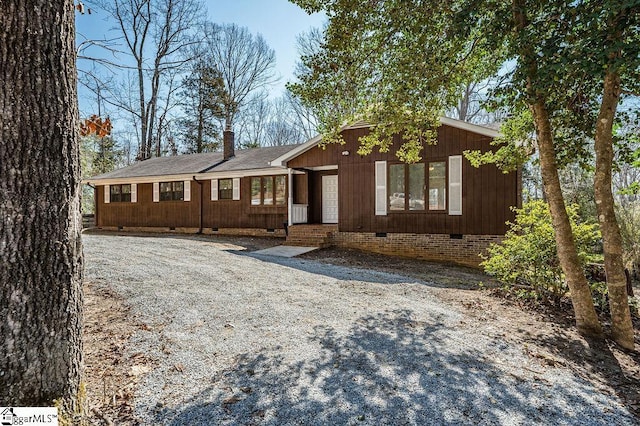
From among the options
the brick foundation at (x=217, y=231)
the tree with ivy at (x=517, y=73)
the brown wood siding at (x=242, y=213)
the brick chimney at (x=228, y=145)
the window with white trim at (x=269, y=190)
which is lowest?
the brick foundation at (x=217, y=231)

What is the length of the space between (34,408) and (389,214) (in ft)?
32.7

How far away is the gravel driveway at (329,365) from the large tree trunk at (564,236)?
4.28 feet

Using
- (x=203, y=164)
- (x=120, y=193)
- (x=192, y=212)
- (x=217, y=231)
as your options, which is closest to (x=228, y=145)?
(x=203, y=164)

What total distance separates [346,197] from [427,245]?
3009 mm

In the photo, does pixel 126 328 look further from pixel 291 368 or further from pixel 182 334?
pixel 291 368

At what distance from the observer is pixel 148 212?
666 inches

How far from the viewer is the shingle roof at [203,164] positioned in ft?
50.1

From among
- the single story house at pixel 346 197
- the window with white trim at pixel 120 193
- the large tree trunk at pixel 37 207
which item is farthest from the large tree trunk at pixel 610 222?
the window with white trim at pixel 120 193

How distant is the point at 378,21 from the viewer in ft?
16.5

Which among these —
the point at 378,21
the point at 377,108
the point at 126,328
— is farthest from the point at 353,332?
the point at 378,21

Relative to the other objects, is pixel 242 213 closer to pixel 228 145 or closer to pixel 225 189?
pixel 225 189

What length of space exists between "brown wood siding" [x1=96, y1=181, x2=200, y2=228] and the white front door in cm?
592

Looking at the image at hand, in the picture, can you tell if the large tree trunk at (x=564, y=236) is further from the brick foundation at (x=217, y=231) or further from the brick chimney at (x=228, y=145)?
the brick chimney at (x=228, y=145)

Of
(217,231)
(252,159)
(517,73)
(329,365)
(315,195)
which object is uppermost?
(252,159)
